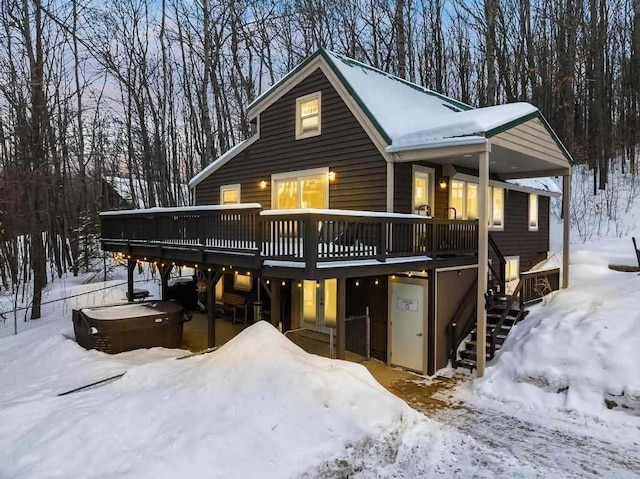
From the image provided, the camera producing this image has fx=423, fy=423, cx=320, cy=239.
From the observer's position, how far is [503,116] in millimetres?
9297

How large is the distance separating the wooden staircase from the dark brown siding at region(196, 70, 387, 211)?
378 centimetres

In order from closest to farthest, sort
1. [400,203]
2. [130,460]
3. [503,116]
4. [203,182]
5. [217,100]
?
1. [130,460]
2. [503,116]
3. [400,203]
4. [203,182]
5. [217,100]

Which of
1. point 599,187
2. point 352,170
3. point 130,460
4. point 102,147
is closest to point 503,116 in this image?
point 352,170

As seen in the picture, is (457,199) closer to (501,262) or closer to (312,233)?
(501,262)

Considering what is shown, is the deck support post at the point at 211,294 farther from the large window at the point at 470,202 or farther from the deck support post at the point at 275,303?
the large window at the point at 470,202

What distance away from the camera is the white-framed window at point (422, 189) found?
1047 cm

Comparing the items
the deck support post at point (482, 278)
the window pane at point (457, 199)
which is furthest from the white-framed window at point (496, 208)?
the deck support post at point (482, 278)

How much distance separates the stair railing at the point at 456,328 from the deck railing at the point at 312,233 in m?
1.14

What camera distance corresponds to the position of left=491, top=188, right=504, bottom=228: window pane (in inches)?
514

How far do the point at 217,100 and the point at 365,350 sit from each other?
63.0 feet

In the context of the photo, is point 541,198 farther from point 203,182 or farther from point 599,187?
point 203,182

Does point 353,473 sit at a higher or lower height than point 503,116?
lower

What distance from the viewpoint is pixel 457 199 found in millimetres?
11734

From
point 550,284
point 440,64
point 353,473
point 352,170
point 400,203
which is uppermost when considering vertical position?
point 440,64
